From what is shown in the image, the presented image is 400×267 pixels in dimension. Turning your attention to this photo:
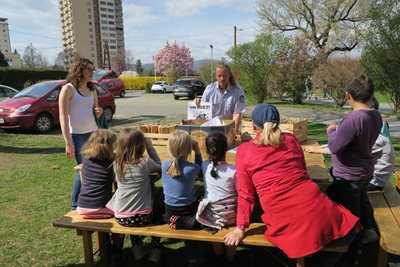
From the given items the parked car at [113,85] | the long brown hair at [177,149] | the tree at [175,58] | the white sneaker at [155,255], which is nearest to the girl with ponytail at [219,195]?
the long brown hair at [177,149]

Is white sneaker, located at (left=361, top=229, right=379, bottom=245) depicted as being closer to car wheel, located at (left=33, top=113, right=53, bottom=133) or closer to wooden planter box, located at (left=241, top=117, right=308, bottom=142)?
wooden planter box, located at (left=241, top=117, right=308, bottom=142)

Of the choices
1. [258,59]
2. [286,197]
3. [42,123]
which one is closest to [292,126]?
[286,197]

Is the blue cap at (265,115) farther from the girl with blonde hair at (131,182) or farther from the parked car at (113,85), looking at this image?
the parked car at (113,85)

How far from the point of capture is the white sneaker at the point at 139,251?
339cm

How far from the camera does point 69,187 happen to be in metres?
5.55

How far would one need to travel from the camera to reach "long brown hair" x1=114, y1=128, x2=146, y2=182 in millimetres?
3051

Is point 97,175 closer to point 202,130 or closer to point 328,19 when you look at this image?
point 202,130

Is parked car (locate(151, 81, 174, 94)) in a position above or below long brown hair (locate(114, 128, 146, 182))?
below

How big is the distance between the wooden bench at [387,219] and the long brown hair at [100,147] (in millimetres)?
2386

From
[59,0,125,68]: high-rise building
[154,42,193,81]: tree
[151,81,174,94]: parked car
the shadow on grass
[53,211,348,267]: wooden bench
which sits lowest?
the shadow on grass

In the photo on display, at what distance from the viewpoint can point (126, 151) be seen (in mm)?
3051

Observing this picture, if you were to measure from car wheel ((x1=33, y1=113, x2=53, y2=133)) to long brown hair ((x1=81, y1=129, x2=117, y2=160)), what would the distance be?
781 centimetres

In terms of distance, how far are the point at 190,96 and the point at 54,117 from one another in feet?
52.3

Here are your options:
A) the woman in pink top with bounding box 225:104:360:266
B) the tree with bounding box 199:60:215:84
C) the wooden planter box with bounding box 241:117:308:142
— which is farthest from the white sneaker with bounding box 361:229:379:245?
the tree with bounding box 199:60:215:84
